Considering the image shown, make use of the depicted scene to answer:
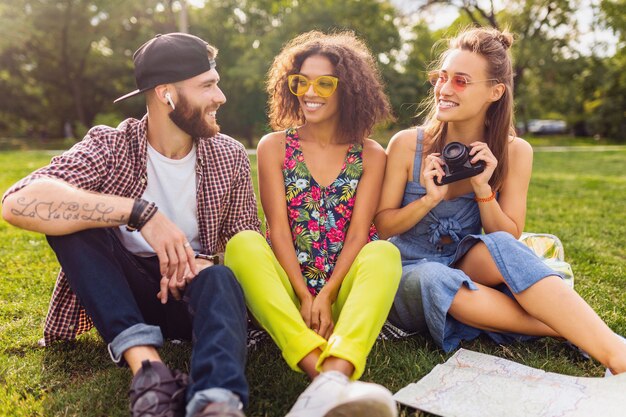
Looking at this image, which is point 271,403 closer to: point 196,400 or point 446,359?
point 196,400

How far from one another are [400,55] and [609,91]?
39.6 feet

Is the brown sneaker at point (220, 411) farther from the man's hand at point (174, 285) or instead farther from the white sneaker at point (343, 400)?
the man's hand at point (174, 285)

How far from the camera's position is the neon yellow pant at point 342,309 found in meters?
2.18

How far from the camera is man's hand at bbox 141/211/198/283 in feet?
7.63

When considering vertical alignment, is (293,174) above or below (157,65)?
below

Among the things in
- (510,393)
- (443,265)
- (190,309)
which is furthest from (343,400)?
(443,265)

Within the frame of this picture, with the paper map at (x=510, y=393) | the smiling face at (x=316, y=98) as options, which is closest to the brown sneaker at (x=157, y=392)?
the paper map at (x=510, y=393)

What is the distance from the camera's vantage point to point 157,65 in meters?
2.74

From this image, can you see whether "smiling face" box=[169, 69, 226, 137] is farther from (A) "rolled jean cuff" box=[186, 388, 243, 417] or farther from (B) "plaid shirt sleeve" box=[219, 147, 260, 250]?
(A) "rolled jean cuff" box=[186, 388, 243, 417]

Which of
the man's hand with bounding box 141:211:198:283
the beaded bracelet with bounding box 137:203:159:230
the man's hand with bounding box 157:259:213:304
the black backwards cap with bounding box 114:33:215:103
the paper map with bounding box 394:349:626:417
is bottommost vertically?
the paper map with bounding box 394:349:626:417

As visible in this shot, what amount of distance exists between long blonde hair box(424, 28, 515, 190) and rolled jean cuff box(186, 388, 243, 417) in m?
1.87

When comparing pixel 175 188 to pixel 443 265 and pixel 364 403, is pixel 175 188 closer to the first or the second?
pixel 443 265

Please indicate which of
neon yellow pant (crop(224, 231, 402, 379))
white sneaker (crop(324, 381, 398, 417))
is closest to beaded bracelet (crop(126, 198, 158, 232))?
neon yellow pant (crop(224, 231, 402, 379))

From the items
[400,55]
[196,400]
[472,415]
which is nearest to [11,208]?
[196,400]
